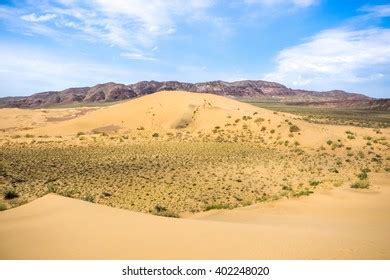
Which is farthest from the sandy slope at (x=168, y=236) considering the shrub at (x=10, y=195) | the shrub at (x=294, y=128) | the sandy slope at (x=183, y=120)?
the shrub at (x=294, y=128)

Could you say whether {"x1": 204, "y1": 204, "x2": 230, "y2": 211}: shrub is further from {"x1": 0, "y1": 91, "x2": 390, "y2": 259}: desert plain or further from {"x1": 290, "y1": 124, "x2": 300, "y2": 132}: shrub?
{"x1": 290, "y1": 124, "x2": 300, "y2": 132}: shrub

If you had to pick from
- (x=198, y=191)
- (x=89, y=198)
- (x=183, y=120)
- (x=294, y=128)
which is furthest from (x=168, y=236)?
(x=183, y=120)

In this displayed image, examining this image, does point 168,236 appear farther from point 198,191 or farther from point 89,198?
point 198,191

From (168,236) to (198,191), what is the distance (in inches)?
326

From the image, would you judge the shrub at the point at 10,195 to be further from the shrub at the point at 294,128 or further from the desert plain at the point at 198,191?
the shrub at the point at 294,128

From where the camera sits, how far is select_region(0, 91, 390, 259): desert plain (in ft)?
23.1

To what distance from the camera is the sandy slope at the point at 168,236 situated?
21.7ft

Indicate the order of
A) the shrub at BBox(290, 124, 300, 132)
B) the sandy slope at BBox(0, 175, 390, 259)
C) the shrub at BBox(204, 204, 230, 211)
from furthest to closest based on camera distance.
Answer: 1. the shrub at BBox(290, 124, 300, 132)
2. the shrub at BBox(204, 204, 230, 211)
3. the sandy slope at BBox(0, 175, 390, 259)

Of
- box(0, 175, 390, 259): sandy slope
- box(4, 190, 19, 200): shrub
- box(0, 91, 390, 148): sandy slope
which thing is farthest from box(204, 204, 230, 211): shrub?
box(0, 91, 390, 148): sandy slope

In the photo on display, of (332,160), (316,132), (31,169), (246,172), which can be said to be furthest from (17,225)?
(316,132)

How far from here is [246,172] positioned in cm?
1975

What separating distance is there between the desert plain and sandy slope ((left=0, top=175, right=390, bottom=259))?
26 mm

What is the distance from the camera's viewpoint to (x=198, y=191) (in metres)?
15.9

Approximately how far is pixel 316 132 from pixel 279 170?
12.5 m
